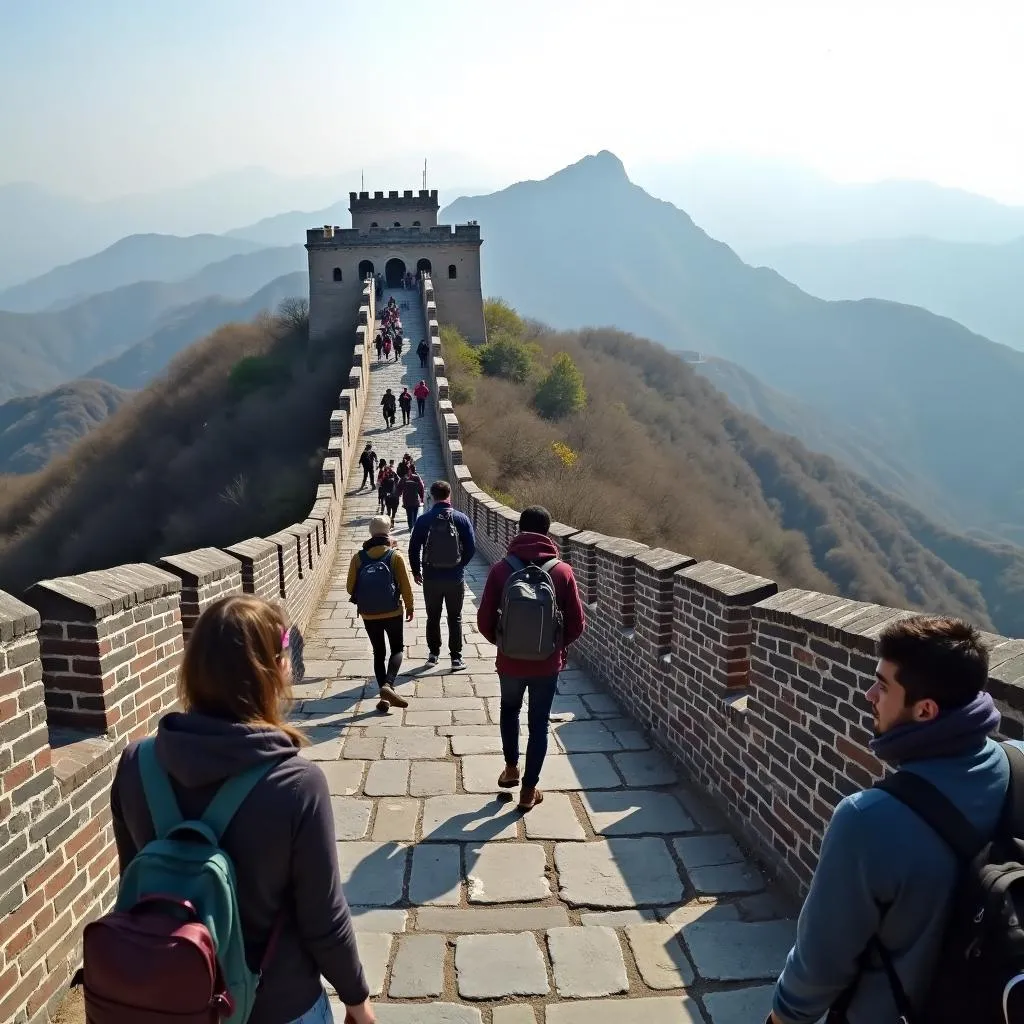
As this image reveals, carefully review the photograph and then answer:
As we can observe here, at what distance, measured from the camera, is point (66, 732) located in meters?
3.00

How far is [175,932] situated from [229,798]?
0.79ft

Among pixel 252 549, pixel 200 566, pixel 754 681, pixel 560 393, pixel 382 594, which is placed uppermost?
pixel 200 566

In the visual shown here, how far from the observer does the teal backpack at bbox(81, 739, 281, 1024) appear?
1.50 m

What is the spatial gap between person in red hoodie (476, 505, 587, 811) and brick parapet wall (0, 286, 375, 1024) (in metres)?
1.44

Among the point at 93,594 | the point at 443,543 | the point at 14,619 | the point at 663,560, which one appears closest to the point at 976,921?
the point at 14,619

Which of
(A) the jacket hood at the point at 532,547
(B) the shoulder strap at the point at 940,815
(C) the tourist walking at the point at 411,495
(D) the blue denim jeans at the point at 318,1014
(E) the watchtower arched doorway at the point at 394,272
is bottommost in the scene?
(C) the tourist walking at the point at 411,495

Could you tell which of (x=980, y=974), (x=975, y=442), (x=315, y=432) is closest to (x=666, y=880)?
(x=980, y=974)

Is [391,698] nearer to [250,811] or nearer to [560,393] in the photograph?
[250,811]

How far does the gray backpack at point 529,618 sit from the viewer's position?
3900 mm

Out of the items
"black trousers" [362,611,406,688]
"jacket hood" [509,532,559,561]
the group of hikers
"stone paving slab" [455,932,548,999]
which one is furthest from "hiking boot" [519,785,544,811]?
Answer: the group of hikers

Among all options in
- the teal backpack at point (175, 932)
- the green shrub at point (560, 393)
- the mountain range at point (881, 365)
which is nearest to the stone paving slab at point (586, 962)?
the teal backpack at point (175, 932)

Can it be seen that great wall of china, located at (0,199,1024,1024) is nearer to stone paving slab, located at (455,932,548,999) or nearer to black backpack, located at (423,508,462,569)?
stone paving slab, located at (455,932,548,999)

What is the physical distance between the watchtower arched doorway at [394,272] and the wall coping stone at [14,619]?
3891 cm

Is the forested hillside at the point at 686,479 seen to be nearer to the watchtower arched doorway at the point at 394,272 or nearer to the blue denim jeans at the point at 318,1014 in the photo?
the watchtower arched doorway at the point at 394,272
